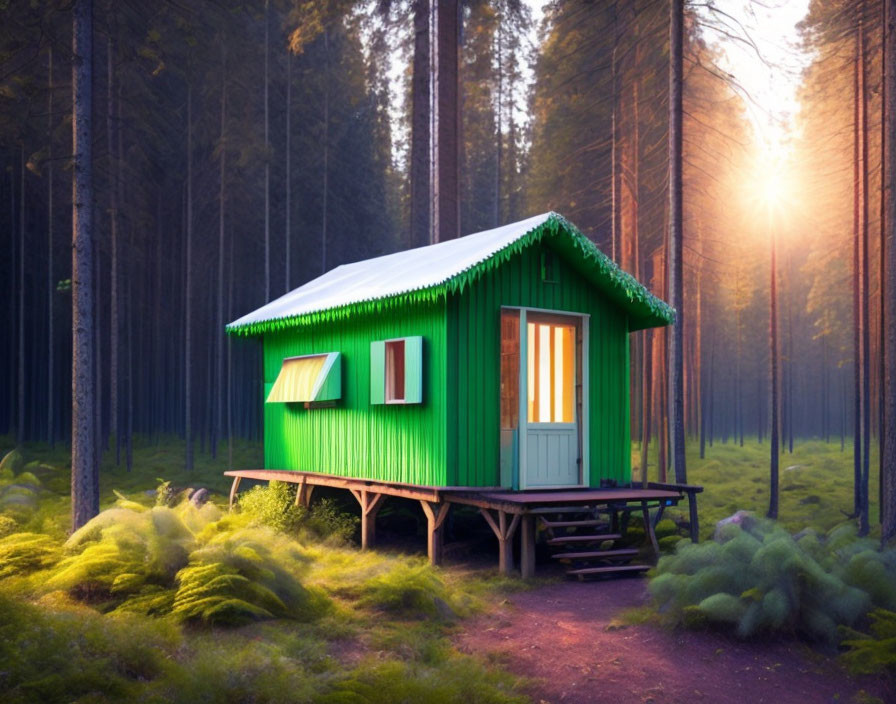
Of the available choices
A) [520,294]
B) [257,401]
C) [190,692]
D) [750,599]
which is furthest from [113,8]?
[257,401]

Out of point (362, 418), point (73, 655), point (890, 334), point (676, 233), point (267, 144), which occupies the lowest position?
point (73, 655)

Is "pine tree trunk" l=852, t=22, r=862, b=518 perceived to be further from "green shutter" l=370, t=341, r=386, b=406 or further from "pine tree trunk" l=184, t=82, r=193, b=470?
"pine tree trunk" l=184, t=82, r=193, b=470

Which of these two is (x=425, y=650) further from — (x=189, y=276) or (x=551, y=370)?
(x=189, y=276)

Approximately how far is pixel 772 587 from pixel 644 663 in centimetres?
148

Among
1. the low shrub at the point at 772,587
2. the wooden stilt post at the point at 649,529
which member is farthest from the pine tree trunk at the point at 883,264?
the low shrub at the point at 772,587

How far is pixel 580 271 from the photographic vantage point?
11.6 m

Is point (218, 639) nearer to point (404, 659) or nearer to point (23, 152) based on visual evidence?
point (404, 659)

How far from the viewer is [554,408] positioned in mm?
11680

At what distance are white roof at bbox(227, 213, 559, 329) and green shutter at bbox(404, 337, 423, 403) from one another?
2.31 feet

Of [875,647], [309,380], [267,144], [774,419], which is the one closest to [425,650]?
[875,647]

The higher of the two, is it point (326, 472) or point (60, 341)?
point (60, 341)

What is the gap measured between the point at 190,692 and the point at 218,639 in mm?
1610

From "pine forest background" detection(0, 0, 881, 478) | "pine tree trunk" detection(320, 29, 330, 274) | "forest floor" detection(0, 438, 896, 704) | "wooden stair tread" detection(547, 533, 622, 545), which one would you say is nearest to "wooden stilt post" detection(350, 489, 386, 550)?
"forest floor" detection(0, 438, 896, 704)

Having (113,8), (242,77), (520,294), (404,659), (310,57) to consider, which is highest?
(310,57)
